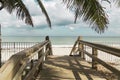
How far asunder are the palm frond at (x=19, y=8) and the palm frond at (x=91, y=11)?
19.0 feet

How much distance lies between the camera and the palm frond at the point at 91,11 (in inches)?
355

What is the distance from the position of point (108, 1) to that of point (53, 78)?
265 centimetres

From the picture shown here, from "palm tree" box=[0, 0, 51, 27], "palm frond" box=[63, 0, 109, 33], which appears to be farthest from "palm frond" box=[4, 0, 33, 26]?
"palm frond" box=[63, 0, 109, 33]

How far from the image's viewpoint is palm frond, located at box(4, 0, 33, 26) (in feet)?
48.0

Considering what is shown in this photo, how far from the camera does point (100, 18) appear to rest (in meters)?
9.32

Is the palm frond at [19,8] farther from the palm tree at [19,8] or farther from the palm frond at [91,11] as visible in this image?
the palm frond at [91,11]

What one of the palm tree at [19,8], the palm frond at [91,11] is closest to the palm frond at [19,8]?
the palm tree at [19,8]

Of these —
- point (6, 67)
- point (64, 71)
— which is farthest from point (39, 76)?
point (6, 67)

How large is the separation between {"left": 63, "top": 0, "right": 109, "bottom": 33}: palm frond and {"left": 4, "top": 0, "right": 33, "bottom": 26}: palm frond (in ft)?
19.0

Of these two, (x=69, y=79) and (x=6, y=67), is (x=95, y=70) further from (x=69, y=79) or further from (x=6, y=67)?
(x=6, y=67)

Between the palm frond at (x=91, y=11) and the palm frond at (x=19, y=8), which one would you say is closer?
the palm frond at (x=91, y=11)

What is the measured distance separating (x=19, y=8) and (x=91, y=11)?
7.58 m

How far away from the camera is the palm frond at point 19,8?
48.0ft

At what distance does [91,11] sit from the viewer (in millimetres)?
9102
